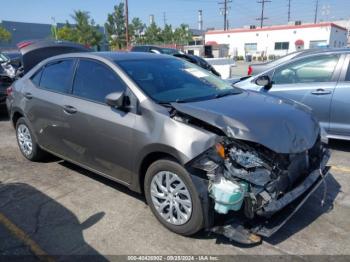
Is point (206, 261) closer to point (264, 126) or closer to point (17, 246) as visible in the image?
point (264, 126)

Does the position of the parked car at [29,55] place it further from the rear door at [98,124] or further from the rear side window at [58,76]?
→ the rear door at [98,124]

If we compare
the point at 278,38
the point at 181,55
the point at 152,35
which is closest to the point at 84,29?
the point at 152,35

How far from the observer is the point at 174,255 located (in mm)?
3008

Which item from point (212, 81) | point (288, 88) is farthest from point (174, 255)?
point (288, 88)

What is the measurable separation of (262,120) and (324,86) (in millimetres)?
2709

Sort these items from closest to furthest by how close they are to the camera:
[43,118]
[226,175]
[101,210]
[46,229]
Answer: [226,175]
[46,229]
[101,210]
[43,118]

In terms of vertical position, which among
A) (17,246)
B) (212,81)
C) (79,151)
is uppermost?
(212,81)

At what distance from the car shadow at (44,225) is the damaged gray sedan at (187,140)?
61cm

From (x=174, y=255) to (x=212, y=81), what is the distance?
7.34ft

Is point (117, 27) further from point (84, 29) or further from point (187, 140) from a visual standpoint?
point (187, 140)

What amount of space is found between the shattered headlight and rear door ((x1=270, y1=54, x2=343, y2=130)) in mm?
2893

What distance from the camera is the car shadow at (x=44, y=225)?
10.3 feet

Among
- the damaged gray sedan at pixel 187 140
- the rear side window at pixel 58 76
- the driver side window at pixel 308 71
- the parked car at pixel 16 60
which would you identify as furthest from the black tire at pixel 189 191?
the parked car at pixel 16 60

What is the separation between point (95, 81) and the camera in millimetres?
4070
